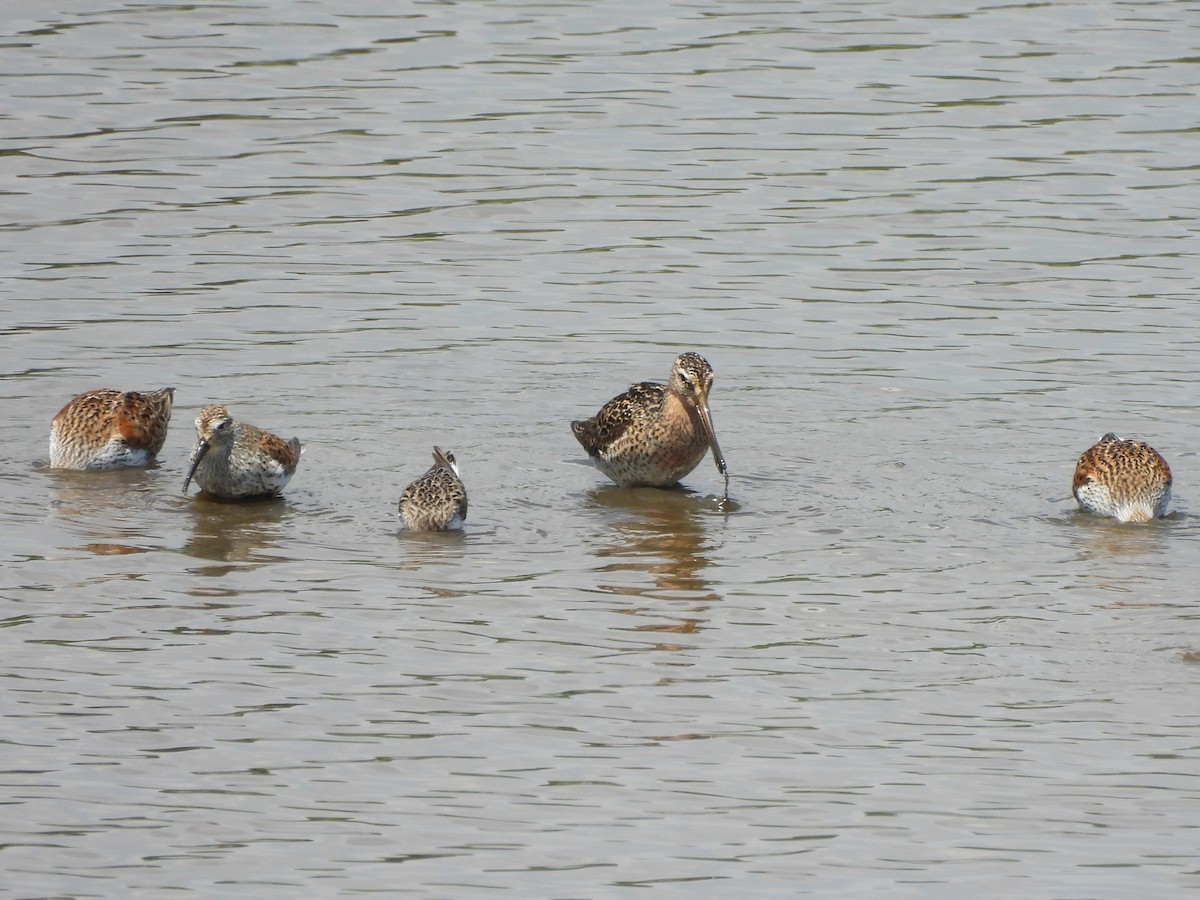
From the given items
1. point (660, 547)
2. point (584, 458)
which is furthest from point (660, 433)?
point (660, 547)

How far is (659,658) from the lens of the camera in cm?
995

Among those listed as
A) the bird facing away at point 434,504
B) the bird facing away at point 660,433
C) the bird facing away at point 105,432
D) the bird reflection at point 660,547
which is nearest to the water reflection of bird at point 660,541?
the bird reflection at point 660,547

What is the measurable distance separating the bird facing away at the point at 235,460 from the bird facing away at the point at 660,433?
207cm

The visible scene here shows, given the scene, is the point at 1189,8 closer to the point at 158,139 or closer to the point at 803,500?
the point at 158,139

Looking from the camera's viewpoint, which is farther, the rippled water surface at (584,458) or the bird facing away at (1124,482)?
the bird facing away at (1124,482)

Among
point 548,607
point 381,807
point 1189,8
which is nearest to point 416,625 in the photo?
point 548,607

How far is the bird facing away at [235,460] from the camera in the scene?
12750 millimetres

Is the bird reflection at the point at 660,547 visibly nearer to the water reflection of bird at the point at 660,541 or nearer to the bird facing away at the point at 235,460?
the water reflection of bird at the point at 660,541

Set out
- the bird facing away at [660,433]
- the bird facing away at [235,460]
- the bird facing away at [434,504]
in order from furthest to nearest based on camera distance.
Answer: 1. the bird facing away at [660,433]
2. the bird facing away at [235,460]
3. the bird facing away at [434,504]

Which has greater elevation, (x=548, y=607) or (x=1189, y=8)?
(x=1189, y=8)

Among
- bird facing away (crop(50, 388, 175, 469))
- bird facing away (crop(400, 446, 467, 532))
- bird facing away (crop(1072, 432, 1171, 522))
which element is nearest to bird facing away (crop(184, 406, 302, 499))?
bird facing away (crop(50, 388, 175, 469))

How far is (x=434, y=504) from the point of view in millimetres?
11977

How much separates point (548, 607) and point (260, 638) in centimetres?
147

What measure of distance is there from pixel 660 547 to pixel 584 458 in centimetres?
212
